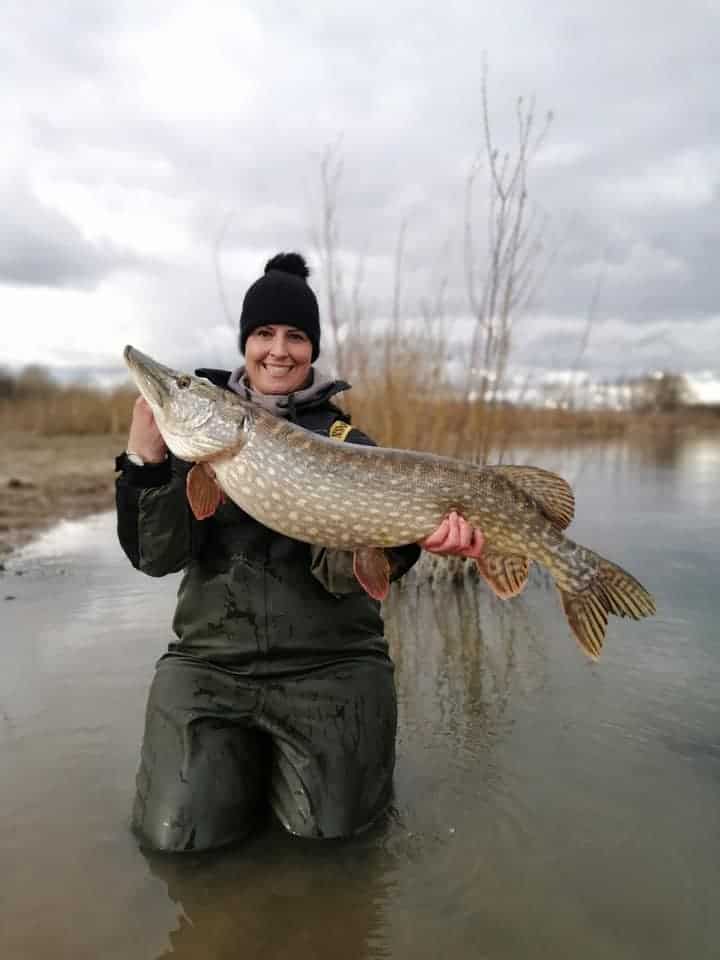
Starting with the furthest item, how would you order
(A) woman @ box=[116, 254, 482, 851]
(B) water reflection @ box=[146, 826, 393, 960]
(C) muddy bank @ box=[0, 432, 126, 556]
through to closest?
(C) muddy bank @ box=[0, 432, 126, 556]
(A) woman @ box=[116, 254, 482, 851]
(B) water reflection @ box=[146, 826, 393, 960]

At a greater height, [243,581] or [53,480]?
[243,581]

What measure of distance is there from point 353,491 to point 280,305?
67 centimetres

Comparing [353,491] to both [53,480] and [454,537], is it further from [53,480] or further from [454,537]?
[53,480]

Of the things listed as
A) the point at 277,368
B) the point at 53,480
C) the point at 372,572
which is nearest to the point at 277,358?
the point at 277,368

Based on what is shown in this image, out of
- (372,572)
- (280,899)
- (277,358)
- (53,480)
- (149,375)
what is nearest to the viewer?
(280,899)

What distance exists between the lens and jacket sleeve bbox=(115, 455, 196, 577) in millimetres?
2168

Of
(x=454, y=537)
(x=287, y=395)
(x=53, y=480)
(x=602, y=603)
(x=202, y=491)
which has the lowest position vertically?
(x=53, y=480)

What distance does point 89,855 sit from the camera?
2055 mm

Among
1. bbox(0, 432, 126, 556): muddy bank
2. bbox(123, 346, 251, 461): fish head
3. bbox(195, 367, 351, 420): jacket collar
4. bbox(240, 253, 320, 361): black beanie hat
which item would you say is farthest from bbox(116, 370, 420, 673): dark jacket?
bbox(0, 432, 126, 556): muddy bank

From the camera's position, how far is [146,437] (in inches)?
88.2

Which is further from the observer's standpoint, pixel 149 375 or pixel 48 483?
pixel 48 483

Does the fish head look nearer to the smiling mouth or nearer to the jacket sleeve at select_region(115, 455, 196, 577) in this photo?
the jacket sleeve at select_region(115, 455, 196, 577)

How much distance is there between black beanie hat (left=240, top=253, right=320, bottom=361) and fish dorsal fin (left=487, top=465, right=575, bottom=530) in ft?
2.54

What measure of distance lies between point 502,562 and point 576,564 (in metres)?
0.21
